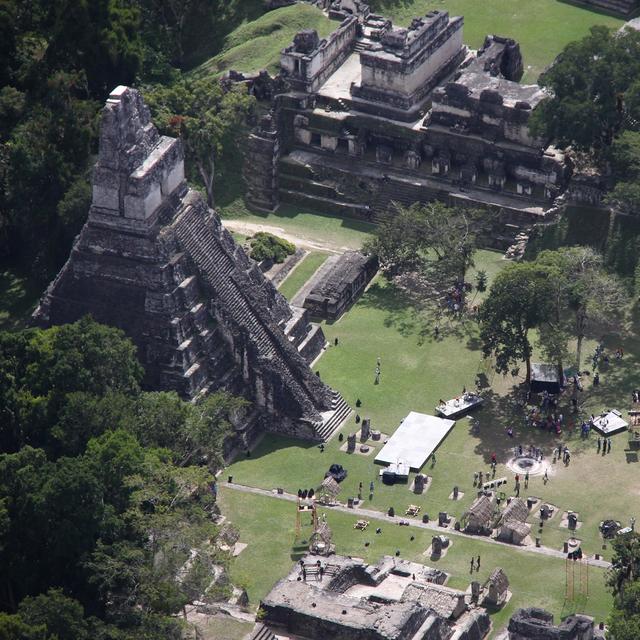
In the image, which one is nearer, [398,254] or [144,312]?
[144,312]

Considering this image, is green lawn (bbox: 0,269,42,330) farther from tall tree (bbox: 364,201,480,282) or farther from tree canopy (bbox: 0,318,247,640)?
tall tree (bbox: 364,201,480,282)

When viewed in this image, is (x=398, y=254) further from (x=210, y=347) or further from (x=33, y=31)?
(x=33, y=31)

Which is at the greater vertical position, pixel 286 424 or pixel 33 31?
pixel 33 31

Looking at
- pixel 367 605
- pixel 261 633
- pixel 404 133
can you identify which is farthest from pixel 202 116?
pixel 261 633

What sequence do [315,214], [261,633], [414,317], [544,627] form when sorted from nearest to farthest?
[544,627]
[261,633]
[414,317]
[315,214]

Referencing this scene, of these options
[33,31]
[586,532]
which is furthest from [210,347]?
[33,31]

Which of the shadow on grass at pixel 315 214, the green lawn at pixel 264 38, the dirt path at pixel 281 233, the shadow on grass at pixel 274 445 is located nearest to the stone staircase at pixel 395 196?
the shadow on grass at pixel 315 214

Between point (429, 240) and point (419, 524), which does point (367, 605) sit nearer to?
point (419, 524)
